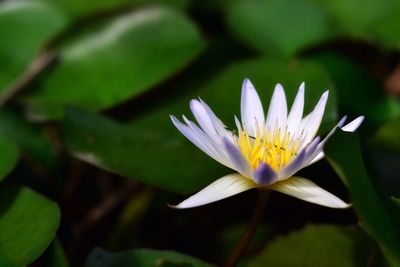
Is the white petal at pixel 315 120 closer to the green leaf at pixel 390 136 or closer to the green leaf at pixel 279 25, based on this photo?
the green leaf at pixel 390 136

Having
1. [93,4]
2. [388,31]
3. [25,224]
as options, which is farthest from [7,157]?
[388,31]

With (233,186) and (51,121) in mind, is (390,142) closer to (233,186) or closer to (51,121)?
(233,186)

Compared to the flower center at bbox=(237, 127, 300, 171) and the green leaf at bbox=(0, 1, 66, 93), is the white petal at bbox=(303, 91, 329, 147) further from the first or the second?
the green leaf at bbox=(0, 1, 66, 93)

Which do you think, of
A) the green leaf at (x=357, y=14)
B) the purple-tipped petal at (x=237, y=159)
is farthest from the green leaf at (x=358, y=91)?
the purple-tipped petal at (x=237, y=159)

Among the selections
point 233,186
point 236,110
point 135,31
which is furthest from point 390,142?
point 135,31

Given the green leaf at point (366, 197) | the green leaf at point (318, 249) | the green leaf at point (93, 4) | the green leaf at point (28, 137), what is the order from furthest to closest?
the green leaf at point (93, 4), the green leaf at point (28, 137), the green leaf at point (318, 249), the green leaf at point (366, 197)

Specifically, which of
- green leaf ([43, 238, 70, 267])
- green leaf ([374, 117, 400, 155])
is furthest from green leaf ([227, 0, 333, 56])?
green leaf ([43, 238, 70, 267])
